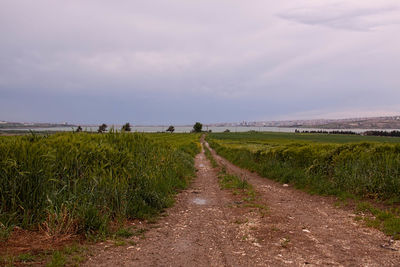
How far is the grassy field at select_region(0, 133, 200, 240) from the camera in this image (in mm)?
Result: 5195

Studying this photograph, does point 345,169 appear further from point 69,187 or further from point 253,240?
point 69,187

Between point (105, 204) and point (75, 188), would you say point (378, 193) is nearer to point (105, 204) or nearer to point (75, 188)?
point (105, 204)

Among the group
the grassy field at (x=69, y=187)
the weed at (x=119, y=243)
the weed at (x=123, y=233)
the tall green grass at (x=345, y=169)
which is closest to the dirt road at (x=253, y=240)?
the weed at (x=119, y=243)

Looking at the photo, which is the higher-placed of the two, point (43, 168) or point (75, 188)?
point (43, 168)

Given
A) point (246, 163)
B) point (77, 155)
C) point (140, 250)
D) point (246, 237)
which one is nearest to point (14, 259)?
point (140, 250)

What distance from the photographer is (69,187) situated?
5789 mm

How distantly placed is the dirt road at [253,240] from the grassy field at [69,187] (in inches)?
28.3

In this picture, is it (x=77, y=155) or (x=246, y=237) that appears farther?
(x=77, y=155)

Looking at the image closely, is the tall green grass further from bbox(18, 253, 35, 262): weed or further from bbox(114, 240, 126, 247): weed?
bbox(18, 253, 35, 262): weed

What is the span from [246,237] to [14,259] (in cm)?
372

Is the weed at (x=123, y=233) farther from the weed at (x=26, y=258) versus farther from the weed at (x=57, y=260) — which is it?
the weed at (x=26, y=258)

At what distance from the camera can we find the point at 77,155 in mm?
6547

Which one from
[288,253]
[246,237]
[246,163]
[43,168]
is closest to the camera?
[288,253]

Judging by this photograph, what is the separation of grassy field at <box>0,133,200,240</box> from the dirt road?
2.36 feet
